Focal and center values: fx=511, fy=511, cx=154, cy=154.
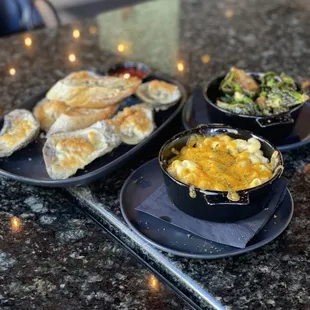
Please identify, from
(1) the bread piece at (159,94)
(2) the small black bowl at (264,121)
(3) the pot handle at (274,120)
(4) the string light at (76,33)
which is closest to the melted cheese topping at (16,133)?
(1) the bread piece at (159,94)

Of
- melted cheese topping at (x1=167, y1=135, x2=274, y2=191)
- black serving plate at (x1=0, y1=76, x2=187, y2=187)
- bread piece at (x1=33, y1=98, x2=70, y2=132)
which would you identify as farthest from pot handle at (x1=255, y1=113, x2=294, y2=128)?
bread piece at (x1=33, y1=98, x2=70, y2=132)

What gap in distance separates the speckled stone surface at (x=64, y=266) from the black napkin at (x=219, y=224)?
112 millimetres

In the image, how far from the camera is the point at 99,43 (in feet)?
6.36

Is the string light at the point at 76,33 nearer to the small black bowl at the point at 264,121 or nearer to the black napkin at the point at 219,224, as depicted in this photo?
the small black bowl at the point at 264,121

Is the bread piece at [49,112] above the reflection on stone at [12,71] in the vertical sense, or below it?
above

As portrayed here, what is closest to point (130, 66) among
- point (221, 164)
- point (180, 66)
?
point (180, 66)

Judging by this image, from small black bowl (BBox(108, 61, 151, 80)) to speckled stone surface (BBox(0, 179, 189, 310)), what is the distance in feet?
1.91

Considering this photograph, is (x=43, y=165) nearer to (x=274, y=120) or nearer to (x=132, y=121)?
(x=132, y=121)

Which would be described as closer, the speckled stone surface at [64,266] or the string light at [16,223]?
the speckled stone surface at [64,266]

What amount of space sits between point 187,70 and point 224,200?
2.79 ft

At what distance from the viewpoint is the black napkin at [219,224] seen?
0.97 m

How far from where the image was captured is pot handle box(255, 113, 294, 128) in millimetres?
1196

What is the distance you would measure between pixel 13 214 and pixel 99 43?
1000mm

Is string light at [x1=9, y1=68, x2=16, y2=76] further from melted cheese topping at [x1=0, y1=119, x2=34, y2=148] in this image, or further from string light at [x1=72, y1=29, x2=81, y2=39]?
melted cheese topping at [x1=0, y1=119, x2=34, y2=148]
